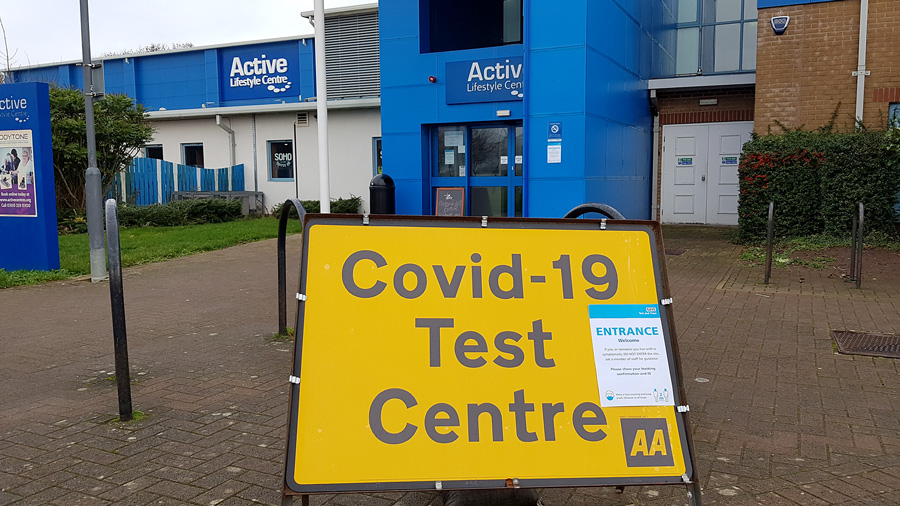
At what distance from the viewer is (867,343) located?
6398 mm

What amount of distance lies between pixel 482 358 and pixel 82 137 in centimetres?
1524

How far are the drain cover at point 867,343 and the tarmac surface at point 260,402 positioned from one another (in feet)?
0.49

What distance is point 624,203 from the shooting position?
48.0ft

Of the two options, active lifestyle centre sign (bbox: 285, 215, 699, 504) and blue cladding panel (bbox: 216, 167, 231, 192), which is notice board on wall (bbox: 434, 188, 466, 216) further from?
blue cladding panel (bbox: 216, 167, 231, 192)

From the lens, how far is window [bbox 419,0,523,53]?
1348 cm

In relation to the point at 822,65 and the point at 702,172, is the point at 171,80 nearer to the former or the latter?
the point at 702,172

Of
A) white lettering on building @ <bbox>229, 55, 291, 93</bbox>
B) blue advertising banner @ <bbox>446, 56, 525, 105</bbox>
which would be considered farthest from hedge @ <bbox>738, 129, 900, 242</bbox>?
white lettering on building @ <bbox>229, 55, 291, 93</bbox>

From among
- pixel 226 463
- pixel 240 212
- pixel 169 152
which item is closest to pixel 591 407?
pixel 226 463

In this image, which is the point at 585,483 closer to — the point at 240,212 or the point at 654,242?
the point at 654,242

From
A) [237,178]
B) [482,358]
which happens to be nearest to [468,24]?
[237,178]

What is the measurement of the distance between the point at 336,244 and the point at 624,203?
12.1 meters

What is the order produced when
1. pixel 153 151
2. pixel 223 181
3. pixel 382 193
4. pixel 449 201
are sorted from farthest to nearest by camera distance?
pixel 153 151, pixel 223 181, pixel 449 201, pixel 382 193

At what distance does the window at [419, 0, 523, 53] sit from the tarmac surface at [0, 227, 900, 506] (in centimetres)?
677

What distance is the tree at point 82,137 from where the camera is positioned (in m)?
15.5
